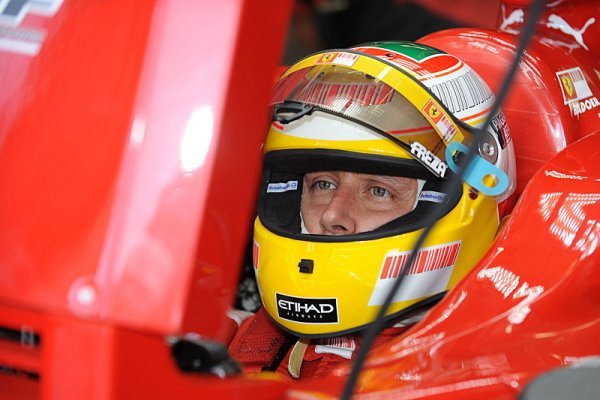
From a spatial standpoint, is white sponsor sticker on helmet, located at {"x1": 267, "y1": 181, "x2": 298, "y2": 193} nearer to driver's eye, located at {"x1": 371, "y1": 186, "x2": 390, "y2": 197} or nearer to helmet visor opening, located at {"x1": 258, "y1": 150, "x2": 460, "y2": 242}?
helmet visor opening, located at {"x1": 258, "y1": 150, "x2": 460, "y2": 242}

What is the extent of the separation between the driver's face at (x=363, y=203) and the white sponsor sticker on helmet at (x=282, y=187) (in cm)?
12

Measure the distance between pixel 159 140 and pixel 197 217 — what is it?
98 mm

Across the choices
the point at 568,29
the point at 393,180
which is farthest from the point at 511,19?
the point at 393,180

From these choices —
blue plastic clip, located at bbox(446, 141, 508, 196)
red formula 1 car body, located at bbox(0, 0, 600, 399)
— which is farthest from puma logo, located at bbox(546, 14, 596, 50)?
red formula 1 car body, located at bbox(0, 0, 600, 399)

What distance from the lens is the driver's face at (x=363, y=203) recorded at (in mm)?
1777

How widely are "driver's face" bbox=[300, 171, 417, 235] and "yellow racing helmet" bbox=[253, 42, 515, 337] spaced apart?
24 mm

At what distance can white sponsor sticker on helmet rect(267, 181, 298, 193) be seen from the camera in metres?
1.94

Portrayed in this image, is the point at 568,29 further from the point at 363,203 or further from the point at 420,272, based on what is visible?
the point at 420,272

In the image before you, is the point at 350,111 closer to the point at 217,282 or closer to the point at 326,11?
the point at 217,282

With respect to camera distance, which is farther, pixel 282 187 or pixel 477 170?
pixel 282 187

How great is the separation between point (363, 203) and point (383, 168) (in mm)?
94

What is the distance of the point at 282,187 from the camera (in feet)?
6.41

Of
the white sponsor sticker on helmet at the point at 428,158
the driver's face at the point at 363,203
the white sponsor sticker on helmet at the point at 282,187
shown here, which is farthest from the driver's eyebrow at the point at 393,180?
the white sponsor sticker on helmet at the point at 282,187

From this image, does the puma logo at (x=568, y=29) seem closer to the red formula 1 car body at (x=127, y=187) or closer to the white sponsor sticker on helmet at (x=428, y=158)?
the white sponsor sticker on helmet at (x=428, y=158)
